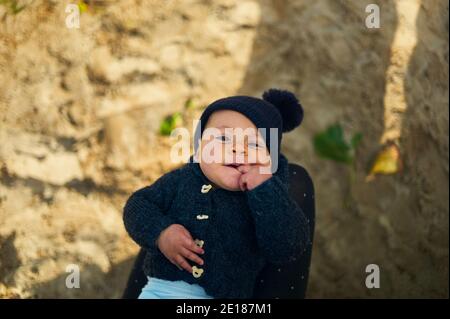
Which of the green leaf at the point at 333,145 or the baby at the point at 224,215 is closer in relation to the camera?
the baby at the point at 224,215

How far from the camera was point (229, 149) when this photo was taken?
188cm

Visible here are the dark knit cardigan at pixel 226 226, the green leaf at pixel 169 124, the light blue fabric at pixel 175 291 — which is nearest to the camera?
the dark knit cardigan at pixel 226 226

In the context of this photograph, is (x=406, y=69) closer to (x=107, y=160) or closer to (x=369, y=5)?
(x=369, y=5)

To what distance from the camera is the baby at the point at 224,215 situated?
184 centimetres

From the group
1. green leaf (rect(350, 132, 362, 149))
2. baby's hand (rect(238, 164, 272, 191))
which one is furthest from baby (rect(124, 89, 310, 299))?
green leaf (rect(350, 132, 362, 149))

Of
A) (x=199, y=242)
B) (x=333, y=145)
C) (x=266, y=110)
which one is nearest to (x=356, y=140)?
(x=333, y=145)

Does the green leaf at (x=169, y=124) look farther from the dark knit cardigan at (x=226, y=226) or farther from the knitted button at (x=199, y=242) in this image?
the knitted button at (x=199, y=242)

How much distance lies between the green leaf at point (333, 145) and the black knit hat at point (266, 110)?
881 mm

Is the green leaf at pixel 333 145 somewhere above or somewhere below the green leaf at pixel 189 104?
below

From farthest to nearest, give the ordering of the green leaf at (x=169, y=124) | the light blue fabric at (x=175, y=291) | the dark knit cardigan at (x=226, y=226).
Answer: the green leaf at (x=169, y=124) < the light blue fabric at (x=175, y=291) < the dark knit cardigan at (x=226, y=226)

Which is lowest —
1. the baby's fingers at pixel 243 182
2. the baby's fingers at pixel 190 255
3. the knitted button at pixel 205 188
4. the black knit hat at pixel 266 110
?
the baby's fingers at pixel 190 255

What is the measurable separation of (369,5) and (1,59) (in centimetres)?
198

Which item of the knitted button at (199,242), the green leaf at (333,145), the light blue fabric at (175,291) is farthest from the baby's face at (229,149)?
the green leaf at (333,145)
